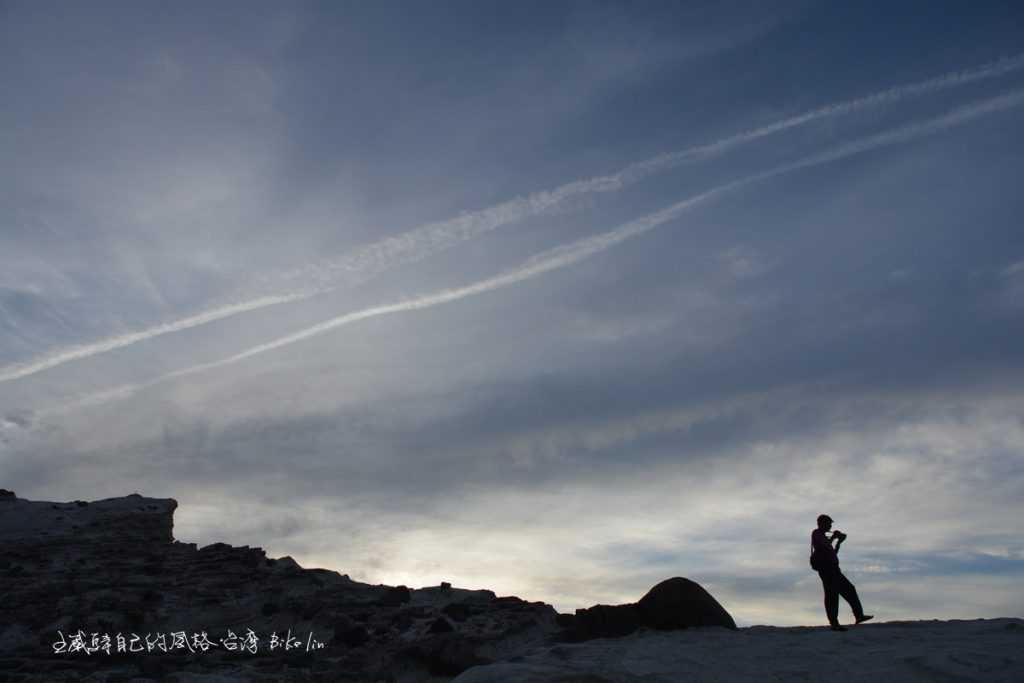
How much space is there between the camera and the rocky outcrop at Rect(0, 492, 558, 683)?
40.3 feet

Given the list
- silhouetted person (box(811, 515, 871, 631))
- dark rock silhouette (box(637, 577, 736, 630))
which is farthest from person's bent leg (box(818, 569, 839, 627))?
dark rock silhouette (box(637, 577, 736, 630))

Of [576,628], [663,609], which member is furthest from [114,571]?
[663,609]

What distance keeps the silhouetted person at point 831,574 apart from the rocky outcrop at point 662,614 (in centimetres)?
150

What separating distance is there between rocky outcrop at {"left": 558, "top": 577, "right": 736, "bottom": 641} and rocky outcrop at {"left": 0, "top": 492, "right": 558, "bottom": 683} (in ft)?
3.18

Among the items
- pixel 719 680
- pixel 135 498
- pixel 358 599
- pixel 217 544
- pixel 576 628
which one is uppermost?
pixel 135 498

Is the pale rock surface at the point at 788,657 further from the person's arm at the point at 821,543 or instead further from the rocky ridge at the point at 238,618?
the person's arm at the point at 821,543

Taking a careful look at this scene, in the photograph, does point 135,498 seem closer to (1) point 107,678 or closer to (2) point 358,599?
(2) point 358,599

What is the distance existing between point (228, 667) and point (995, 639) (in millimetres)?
10753

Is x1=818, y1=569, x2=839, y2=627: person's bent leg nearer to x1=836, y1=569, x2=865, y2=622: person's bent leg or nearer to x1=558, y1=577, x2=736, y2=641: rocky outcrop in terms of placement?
x1=836, y1=569, x2=865, y2=622: person's bent leg

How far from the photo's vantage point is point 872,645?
10.9 meters

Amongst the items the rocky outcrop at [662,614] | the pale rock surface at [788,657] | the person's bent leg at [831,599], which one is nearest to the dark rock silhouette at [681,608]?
the rocky outcrop at [662,614]

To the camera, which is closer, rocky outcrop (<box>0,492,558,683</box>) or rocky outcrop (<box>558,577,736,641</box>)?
rocky outcrop (<box>0,492,558,683</box>)

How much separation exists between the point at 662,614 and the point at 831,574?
8.42ft

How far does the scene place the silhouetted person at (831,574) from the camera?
12.3 metres
